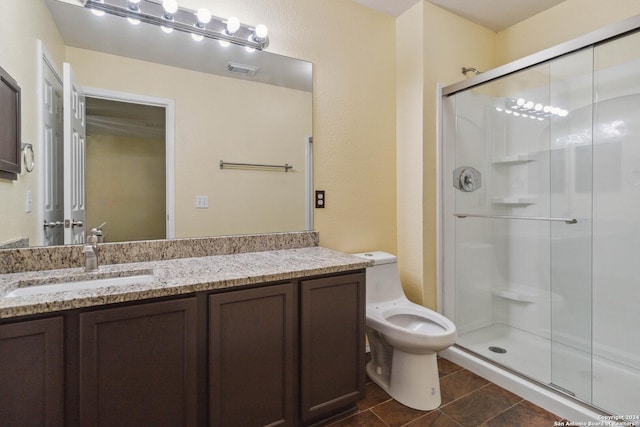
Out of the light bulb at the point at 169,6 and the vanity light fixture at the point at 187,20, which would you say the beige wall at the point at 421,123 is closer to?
the vanity light fixture at the point at 187,20

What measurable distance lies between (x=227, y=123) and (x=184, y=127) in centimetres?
23

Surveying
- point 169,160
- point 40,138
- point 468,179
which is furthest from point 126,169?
point 468,179

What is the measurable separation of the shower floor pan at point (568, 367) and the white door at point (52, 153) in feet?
8.24

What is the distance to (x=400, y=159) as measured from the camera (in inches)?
94.7

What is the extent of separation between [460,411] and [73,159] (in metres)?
2.29

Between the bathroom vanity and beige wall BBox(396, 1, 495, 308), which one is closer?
the bathroom vanity

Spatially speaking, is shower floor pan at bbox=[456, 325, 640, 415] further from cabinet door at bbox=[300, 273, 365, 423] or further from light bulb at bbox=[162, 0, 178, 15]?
light bulb at bbox=[162, 0, 178, 15]

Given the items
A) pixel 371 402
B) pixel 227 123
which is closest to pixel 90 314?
pixel 227 123

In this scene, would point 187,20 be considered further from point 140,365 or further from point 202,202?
point 140,365

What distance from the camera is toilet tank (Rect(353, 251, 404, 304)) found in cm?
207

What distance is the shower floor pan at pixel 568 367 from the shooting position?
169cm

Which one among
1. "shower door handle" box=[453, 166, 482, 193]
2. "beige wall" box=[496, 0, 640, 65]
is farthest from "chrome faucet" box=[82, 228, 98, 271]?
"beige wall" box=[496, 0, 640, 65]

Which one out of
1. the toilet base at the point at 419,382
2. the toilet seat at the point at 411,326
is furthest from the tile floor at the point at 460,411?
the toilet seat at the point at 411,326

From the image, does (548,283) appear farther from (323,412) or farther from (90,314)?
(90,314)
